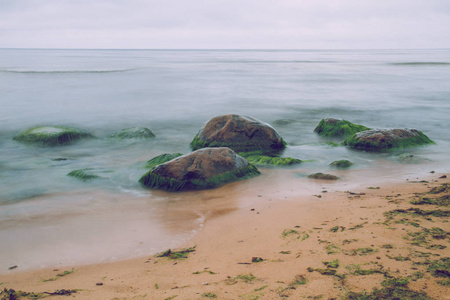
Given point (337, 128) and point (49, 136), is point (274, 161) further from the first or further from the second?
point (49, 136)

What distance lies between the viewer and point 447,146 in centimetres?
864

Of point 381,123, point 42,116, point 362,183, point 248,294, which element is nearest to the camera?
point 248,294

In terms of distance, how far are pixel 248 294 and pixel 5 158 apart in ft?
24.5

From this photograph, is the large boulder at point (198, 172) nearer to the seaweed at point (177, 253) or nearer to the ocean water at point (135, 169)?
the ocean water at point (135, 169)

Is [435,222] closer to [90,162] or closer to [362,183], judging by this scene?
[362,183]

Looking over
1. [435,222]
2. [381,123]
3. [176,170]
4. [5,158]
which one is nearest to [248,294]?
[435,222]

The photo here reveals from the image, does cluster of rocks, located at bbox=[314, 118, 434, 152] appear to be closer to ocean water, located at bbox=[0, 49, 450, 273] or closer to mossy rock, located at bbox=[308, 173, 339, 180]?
ocean water, located at bbox=[0, 49, 450, 273]

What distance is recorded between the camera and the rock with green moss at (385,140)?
7957 mm

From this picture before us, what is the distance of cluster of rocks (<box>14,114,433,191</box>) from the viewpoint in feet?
19.0

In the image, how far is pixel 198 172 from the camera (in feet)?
18.9

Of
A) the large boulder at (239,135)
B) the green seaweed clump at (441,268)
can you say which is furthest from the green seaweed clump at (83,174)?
the green seaweed clump at (441,268)

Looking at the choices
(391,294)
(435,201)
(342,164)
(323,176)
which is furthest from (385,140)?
(391,294)

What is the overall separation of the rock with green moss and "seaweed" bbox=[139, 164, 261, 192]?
3275 mm

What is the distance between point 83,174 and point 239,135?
3182 millimetres
